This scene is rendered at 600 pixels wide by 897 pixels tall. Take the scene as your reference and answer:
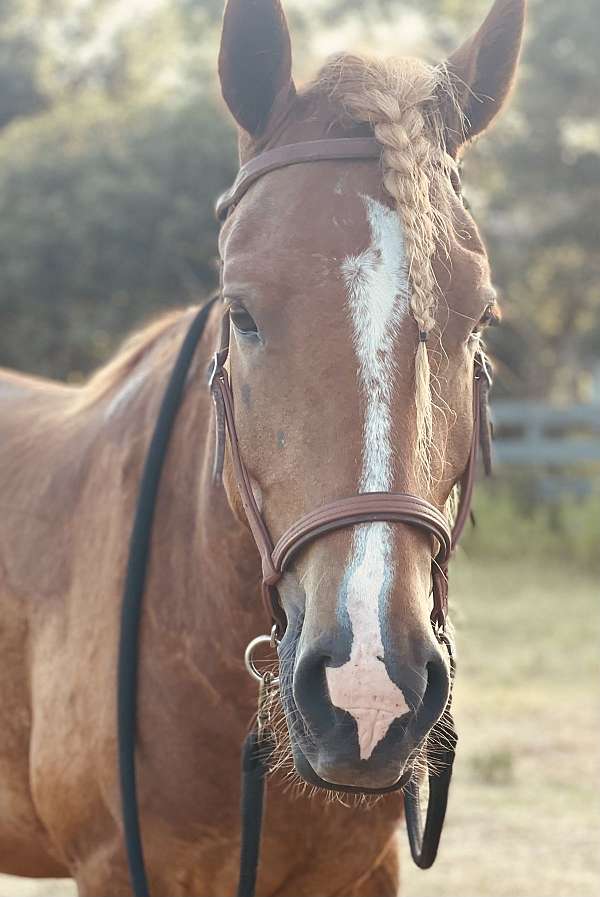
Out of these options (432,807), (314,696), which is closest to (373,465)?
(314,696)

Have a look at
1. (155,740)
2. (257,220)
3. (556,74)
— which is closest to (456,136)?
(257,220)

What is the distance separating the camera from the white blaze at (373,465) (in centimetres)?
149

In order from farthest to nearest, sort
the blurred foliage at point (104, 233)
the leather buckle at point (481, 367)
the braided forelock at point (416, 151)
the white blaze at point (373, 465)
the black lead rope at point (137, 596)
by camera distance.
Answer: the blurred foliage at point (104, 233), the black lead rope at point (137, 596), the leather buckle at point (481, 367), the braided forelock at point (416, 151), the white blaze at point (373, 465)

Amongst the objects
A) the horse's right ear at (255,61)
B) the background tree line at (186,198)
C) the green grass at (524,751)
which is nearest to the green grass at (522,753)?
the green grass at (524,751)

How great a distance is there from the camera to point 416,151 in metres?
1.77

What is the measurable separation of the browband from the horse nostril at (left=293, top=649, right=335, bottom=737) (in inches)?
32.9

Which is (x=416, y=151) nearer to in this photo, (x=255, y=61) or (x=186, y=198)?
(x=255, y=61)

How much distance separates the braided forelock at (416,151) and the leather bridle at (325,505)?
0.18 feet

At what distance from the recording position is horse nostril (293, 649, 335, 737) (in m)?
1.53

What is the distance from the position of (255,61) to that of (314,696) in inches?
44.0

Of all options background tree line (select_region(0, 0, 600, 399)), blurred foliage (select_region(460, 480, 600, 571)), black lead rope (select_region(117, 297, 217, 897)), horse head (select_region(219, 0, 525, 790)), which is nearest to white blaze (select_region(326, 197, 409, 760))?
horse head (select_region(219, 0, 525, 790))

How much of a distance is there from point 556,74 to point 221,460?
14595 millimetres

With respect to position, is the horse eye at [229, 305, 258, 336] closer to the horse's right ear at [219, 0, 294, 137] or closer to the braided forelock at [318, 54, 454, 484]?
the braided forelock at [318, 54, 454, 484]

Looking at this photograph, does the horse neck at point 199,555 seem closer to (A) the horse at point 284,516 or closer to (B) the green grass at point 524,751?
(A) the horse at point 284,516
